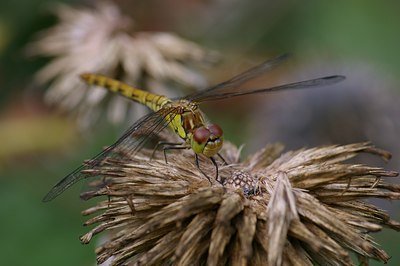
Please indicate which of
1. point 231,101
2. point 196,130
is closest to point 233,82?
point 196,130

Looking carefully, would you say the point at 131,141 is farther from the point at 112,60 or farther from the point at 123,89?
the point at 112,60

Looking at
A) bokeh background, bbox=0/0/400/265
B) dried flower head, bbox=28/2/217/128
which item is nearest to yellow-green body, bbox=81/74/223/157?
dried flower head, bbox=28/2/217/128

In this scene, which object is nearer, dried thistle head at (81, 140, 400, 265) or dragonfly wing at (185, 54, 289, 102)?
dried thistle head at (81, 140, 400, 265)

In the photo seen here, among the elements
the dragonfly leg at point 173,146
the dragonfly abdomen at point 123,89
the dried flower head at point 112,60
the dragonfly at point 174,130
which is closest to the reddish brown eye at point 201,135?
the dragonfly at point 174,130

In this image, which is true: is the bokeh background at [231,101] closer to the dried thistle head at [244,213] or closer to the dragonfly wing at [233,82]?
the dragonfly wing at [233,82]

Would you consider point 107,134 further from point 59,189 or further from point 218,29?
point 59,189

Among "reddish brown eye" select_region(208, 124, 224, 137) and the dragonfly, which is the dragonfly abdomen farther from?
"reddish brown eye" select_region(208, 124, 224, 137)

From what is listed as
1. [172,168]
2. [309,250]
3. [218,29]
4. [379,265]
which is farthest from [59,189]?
[218,29]
